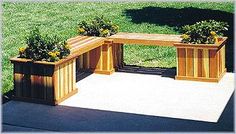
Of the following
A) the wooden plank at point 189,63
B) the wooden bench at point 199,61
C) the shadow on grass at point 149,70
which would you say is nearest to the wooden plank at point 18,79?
the shadow on grass at point 149,70

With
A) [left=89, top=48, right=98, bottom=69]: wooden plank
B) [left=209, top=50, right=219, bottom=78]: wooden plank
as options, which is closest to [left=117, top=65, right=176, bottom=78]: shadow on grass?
[left=89, top=48, right=98, bottom=69]: wooden plank

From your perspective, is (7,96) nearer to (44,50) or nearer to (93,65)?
(44,50)

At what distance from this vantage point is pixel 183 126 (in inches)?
303

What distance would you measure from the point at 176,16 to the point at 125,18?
205 cm

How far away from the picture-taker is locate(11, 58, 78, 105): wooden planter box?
878 cm

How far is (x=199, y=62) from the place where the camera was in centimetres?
1058

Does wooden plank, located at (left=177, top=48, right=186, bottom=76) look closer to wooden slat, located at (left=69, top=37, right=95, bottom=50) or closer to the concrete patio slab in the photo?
the concrete patio slab

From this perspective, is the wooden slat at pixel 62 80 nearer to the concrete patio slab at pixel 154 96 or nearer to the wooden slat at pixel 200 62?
the concrete patio slab at pixel 154 96

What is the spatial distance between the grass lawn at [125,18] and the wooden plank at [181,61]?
1.87 metres

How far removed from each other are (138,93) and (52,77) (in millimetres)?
1921

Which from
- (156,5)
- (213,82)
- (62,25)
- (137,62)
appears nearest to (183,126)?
(213,82)

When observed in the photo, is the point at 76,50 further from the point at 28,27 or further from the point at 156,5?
the point at 156,5

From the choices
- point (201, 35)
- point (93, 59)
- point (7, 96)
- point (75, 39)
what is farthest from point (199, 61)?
point (7, 96)

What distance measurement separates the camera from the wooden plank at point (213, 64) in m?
10.5
